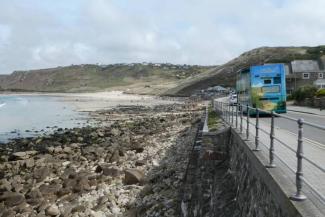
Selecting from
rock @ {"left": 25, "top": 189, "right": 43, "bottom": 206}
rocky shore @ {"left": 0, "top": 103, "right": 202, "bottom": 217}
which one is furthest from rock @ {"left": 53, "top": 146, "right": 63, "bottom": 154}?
rock @ {"left": 25, "top": 189, "right": 43, "bottom": 206}

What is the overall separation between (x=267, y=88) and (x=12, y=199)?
16.6 meters

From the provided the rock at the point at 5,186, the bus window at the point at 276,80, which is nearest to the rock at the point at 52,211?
the rock at the point at 5,186

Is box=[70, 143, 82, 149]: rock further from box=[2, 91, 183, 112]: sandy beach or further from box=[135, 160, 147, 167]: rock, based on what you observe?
box=[2, 91, 183, 112]: sandy beach

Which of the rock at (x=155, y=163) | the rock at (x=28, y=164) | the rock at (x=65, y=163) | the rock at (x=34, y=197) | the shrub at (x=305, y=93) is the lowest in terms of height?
the rock at (x=34, y=197)

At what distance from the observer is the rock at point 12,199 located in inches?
624

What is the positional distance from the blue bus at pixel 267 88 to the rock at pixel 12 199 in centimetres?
1554

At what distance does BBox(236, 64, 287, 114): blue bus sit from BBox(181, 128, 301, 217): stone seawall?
1300 centimetres

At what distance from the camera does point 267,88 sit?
27953 millimetres

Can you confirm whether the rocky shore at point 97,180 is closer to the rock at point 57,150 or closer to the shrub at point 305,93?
the rock at point 57,150

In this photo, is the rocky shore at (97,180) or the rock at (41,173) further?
the rock at (41,173)

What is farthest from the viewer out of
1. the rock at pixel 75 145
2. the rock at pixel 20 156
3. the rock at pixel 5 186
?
the rock at pixel 75 145

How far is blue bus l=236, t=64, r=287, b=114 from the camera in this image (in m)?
27.9

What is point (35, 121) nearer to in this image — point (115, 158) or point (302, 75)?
point (115, 158)

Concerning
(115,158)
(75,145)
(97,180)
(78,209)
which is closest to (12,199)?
(78,209)
